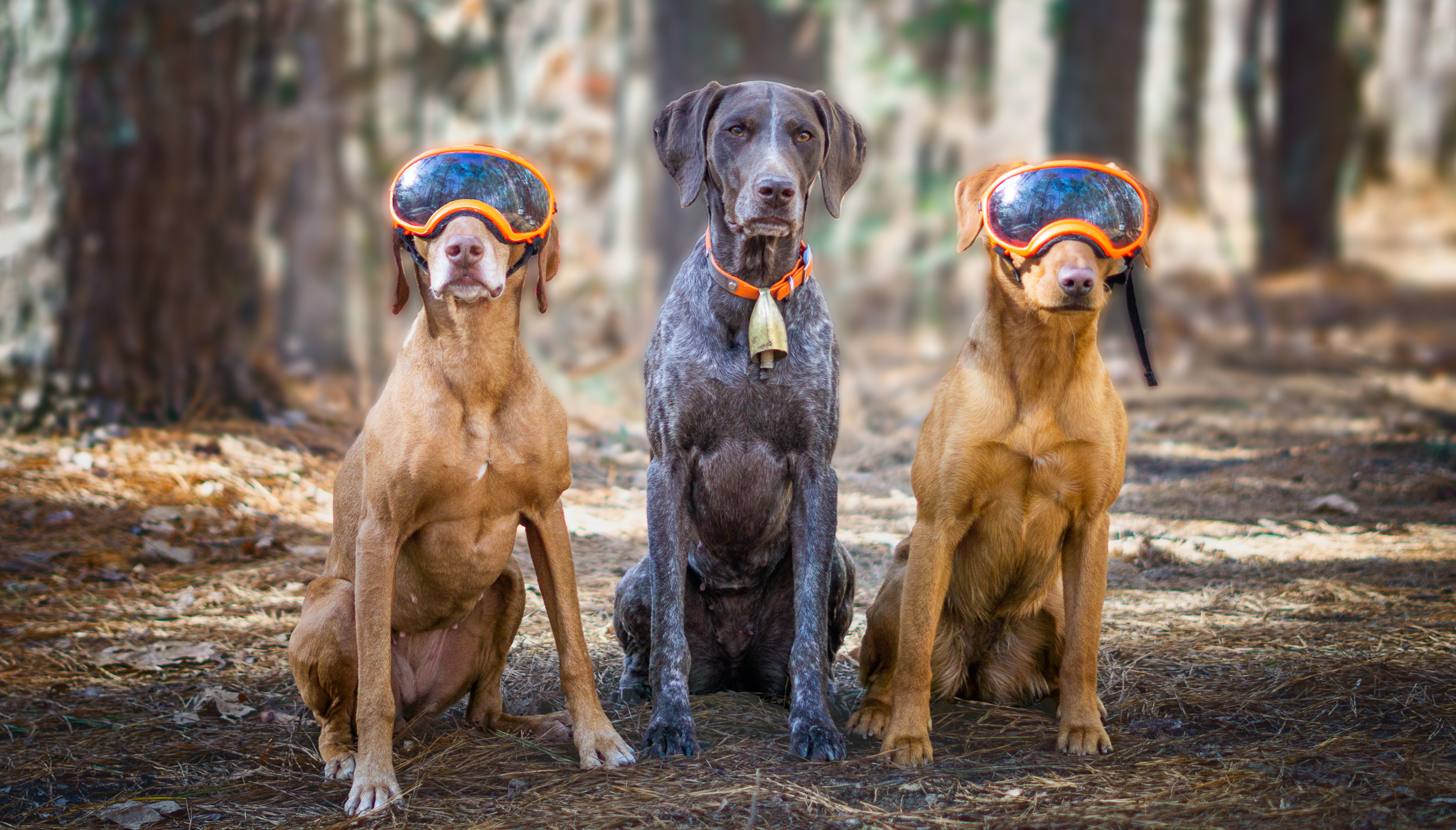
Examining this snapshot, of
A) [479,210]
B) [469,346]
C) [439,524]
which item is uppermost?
[479,210]

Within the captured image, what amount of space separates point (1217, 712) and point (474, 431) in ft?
8.01

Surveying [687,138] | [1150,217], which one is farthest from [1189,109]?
[687,138]

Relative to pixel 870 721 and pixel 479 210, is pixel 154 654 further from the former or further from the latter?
pixel 870 721

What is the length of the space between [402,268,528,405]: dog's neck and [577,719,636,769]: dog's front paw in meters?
1.01

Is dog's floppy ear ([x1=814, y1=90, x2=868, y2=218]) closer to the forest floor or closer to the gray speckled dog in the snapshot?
the gray speckled dog

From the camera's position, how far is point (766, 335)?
362 cm

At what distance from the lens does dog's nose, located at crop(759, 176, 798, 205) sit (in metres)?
3.51

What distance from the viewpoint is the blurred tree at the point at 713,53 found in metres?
11.5

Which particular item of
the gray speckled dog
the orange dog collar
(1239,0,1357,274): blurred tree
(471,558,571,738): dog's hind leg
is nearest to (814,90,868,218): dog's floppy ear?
the gray speckled dog

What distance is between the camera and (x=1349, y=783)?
2898mm

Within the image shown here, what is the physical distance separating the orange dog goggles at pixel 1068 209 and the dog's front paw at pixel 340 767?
2.39 meters

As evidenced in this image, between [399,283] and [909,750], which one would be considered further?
[399,283]

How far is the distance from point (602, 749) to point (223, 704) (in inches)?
55.5

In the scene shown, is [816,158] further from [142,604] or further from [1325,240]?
[1325,240]
